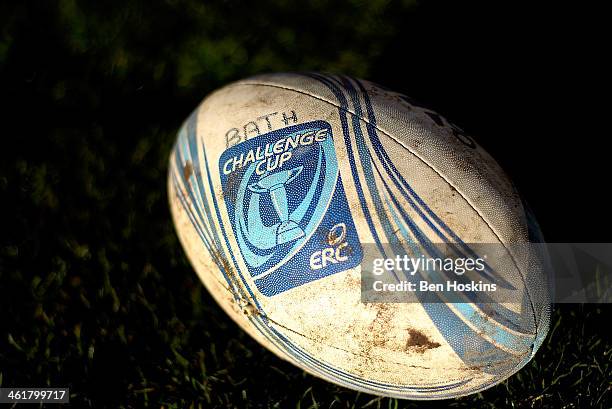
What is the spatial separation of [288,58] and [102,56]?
1.09m

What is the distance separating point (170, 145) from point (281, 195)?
146 centimetres

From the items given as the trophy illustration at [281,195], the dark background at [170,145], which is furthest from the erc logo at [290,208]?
the dark background at [170,145]

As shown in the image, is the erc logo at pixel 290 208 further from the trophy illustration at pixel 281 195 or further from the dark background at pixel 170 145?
the dark background at pixel 170 145

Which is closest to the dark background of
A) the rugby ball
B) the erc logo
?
the rugby ball

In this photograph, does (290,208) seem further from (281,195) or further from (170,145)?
(170,145)

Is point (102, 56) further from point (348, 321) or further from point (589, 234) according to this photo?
point (589, 234)

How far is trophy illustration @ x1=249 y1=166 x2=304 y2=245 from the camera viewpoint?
219cm

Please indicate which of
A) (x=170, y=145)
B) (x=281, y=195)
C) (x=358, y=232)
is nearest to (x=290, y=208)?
(x=281, y=195)

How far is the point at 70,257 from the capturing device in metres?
3.19

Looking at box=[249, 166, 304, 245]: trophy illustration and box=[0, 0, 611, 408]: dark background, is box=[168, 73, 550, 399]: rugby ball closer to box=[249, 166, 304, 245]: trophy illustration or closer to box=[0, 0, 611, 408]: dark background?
box=[249, 166, 304, 245]: trophy illustration

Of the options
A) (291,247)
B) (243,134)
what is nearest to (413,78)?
(243,134)

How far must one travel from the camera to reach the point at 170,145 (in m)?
3.48

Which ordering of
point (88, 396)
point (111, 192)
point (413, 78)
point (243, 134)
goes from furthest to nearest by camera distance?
point (413, 78)
point (111, 192)
point (88, 396)
point (243, 134)

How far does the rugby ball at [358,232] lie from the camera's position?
2.10 meters
